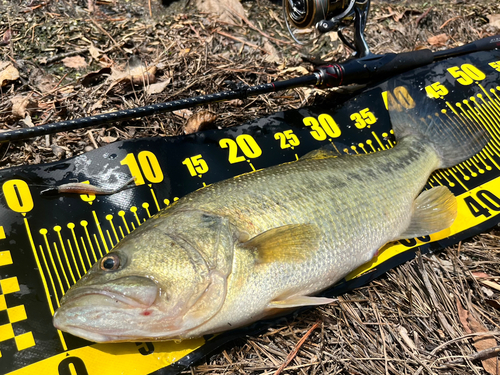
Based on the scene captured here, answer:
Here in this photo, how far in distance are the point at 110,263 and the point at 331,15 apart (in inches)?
110

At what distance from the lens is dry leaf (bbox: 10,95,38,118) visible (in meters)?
2.88

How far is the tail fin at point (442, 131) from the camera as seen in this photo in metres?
2.88

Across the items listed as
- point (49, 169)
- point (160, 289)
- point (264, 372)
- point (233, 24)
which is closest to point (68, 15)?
point (233, 24)

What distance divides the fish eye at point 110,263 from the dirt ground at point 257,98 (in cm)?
84

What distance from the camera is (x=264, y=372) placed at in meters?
2.04

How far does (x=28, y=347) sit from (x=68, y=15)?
3.58 meters

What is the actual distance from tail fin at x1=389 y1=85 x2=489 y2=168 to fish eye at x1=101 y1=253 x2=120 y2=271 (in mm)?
2443

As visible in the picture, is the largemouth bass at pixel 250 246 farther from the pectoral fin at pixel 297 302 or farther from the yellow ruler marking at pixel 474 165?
the yellow ruler marking at pixel 474 165

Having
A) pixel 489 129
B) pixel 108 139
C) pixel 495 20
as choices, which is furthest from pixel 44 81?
pixel 495 20

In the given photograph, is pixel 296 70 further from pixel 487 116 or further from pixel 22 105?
pixel 22 105

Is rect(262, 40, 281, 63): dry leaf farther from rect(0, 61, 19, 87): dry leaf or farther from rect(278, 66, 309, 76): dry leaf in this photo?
rect(0, 61, 19, 87): dry leaf

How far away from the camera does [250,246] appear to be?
1.85m

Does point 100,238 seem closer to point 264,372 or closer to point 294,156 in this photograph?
point 264,372

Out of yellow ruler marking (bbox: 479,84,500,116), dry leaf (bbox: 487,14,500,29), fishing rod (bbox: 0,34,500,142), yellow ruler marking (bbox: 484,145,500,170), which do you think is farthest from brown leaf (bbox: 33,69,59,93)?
dry leaf (bbox: 487,14,500,29)
